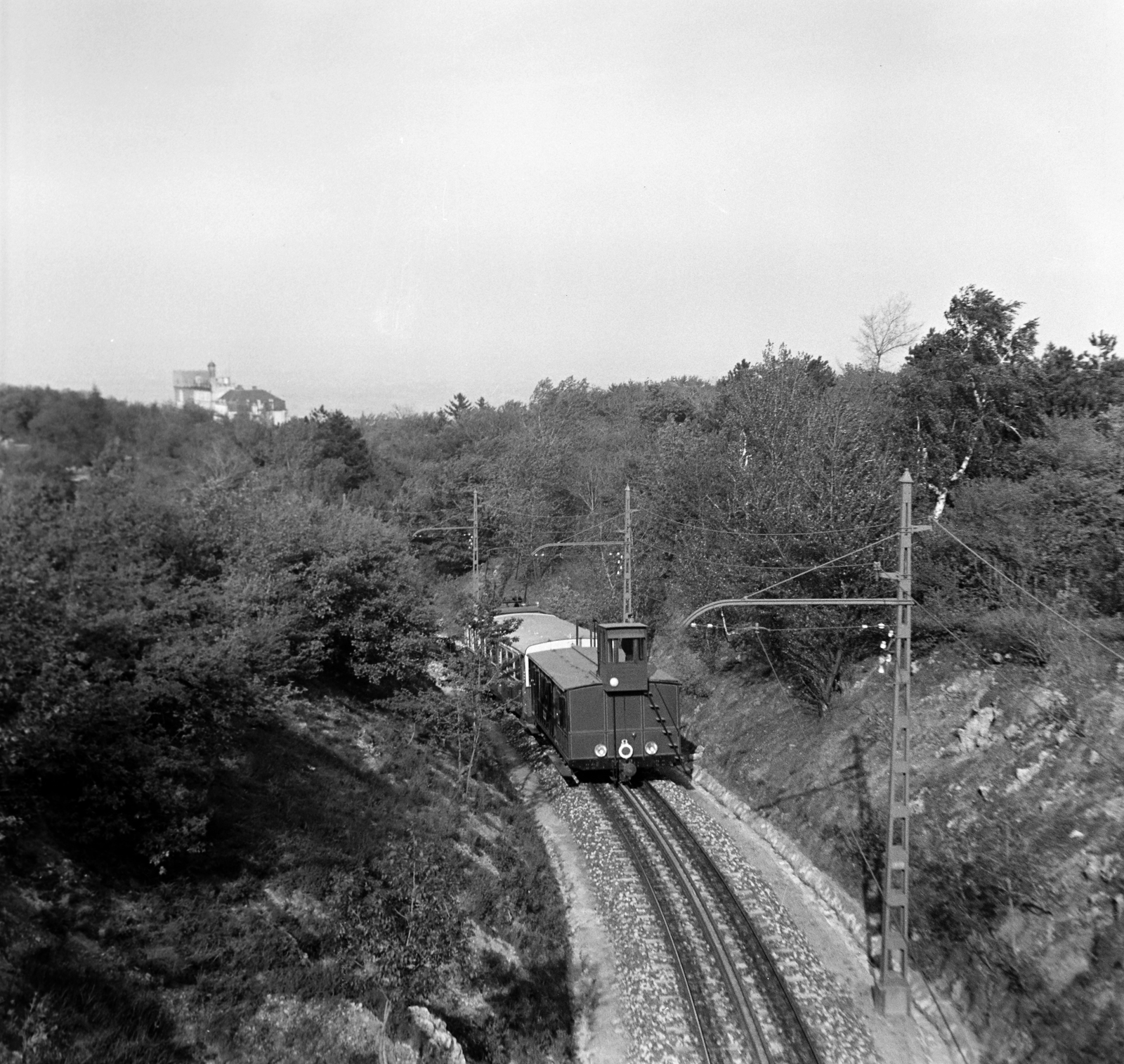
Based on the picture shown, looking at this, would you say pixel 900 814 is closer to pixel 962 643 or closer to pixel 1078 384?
pixel 962 643

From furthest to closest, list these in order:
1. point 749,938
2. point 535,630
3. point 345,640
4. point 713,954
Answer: point 535,630 → point 345,640 → point 749,938 → point 713,954

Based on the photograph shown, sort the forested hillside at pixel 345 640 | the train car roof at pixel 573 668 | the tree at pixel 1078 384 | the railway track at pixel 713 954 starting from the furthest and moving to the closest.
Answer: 1. the tree at pixel 1078 384
2. the train car roof at pixel 573 668
3. the railway track at pixel 713 954
4. the forested hillside at pixel 345 640

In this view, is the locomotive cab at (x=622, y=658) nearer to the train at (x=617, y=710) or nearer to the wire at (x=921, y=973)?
the train at (x=617, y=710)

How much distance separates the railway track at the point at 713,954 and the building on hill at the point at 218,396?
12203mm

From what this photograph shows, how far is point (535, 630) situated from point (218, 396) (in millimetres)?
13285

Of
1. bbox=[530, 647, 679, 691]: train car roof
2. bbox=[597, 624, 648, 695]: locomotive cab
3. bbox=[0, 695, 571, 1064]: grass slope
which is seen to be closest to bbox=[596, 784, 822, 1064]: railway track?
bbox=[0, 695, 571, 1064]: grass slope

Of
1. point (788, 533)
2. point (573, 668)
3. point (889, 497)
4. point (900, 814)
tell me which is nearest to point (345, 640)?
point (573, 668)

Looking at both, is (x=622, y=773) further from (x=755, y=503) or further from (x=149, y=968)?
(x=149, y=968)

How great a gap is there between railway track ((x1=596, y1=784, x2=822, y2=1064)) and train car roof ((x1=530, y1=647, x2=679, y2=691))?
309 centimetres

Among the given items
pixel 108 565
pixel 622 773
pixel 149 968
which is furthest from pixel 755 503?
pixel 149 968

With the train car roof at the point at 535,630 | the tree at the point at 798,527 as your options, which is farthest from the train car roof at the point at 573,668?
the tree at the point at 798,527

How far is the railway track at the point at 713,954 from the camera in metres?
11.6

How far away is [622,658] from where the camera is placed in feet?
64.7

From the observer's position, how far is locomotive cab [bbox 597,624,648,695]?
1942 cm
